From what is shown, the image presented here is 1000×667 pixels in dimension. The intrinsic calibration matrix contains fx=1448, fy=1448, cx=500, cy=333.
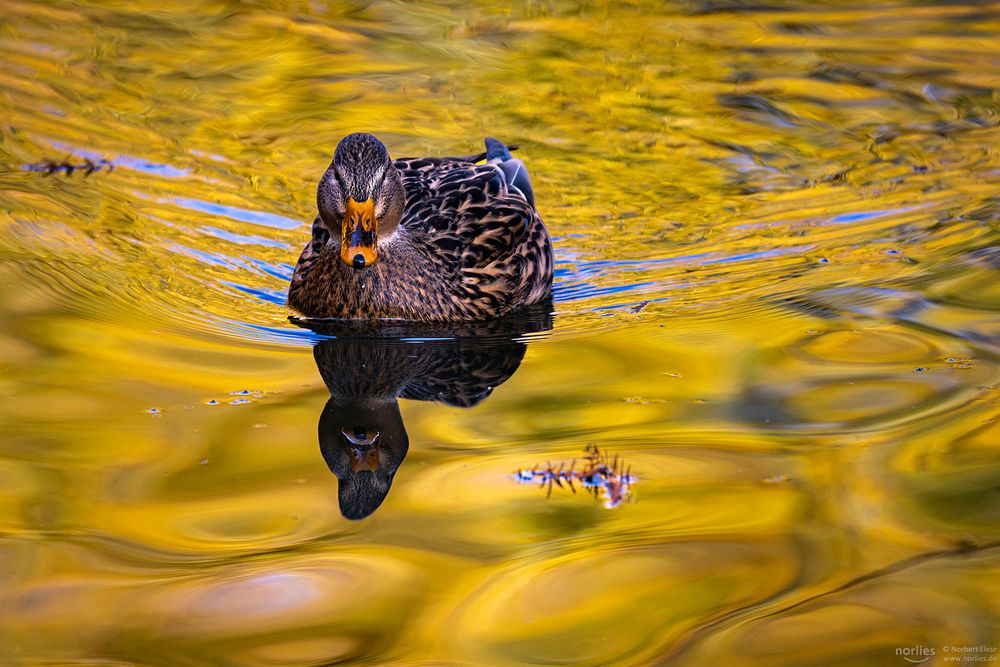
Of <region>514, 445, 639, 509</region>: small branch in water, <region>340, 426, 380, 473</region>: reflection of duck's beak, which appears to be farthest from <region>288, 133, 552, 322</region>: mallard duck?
<region>514, 445, 639, 509</region>: small branch in water

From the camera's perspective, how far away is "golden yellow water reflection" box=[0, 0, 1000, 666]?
15.9 ft

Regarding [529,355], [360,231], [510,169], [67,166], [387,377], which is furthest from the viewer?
[67,166]

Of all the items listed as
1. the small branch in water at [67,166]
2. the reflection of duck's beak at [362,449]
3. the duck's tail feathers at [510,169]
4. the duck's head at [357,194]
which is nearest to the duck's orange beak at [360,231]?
the duck's head at [357,194]

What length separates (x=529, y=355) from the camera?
717 centimetres

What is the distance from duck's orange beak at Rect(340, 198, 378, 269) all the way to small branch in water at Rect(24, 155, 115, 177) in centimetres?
309

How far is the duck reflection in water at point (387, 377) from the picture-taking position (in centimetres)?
581

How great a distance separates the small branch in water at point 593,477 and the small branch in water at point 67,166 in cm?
521

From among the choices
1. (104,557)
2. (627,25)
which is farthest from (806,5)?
(104,557)

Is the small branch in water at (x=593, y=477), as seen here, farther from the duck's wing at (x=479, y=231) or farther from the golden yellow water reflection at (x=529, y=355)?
the duck's wing at (x=479, y=231)

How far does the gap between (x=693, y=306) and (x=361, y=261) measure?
184cm

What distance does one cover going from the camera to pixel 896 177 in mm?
9828

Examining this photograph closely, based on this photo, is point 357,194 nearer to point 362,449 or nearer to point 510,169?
point 362,449

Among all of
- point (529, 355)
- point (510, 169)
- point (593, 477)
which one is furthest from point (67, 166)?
point (593, 477)

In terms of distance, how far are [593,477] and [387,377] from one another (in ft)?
5.10
